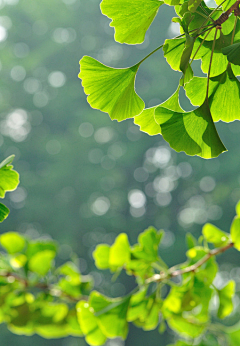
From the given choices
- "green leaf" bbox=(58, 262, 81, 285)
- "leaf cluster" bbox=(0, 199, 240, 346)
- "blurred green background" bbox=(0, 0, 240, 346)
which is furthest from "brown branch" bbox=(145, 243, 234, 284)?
"blurred green background" bbox=(0, 0, 240, 346)

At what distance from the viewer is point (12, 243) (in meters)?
0.59

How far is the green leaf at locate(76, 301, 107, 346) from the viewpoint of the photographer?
480 millimetres

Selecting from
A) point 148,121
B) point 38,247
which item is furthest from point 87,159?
point 148,121

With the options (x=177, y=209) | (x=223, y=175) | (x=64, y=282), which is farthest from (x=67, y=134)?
(x=64, y=282)

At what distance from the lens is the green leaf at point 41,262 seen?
0.56m

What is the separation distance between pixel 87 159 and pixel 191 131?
19.8 ft

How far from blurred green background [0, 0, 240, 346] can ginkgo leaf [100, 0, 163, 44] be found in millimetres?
5231

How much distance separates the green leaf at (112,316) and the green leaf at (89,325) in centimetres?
2

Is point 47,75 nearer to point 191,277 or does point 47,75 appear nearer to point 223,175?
point 223,175

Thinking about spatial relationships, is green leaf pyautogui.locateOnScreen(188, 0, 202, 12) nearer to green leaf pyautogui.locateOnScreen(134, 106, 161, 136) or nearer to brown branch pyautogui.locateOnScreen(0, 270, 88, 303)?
green leaf pyautogui.locateOnScreen(134, 106, 161, 136)

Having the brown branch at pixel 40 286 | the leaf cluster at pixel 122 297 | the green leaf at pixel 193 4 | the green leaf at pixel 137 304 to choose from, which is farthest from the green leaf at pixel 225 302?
the green leaf at pixel 193 4

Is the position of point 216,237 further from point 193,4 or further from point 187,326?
point 193,4

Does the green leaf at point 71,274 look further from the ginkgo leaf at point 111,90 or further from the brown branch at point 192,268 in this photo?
the ginkgo leaf at point 111,90

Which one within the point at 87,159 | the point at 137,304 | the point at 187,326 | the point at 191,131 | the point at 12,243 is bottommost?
the point at 87,159
